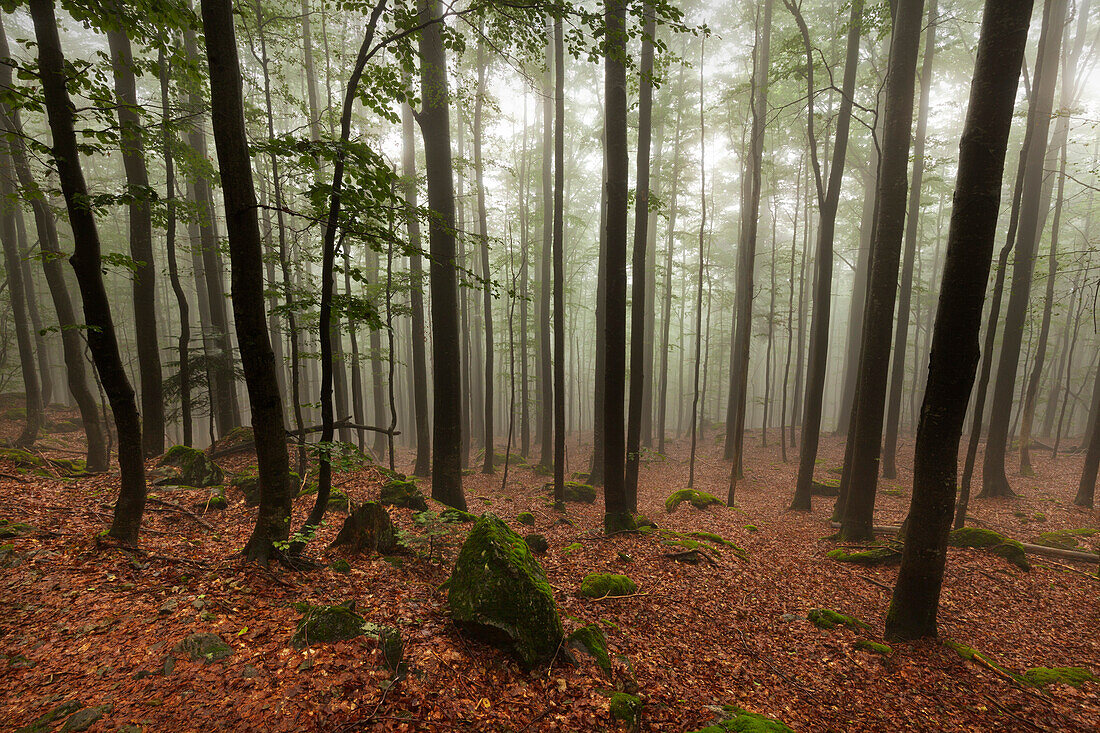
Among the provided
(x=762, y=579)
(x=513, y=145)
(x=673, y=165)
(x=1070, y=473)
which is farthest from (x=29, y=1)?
(x=1070, y=473)

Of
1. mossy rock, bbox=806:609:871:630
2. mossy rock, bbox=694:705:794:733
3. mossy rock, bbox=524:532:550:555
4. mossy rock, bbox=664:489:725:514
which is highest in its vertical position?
mossy rock, bbox=694:705:794:733

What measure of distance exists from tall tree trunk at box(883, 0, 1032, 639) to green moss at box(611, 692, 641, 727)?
397 cm

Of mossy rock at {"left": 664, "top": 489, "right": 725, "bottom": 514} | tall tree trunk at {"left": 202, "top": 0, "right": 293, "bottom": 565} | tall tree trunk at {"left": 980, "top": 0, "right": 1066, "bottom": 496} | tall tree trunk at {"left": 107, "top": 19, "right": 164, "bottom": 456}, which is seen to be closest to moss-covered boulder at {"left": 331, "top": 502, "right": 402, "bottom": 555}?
tall tree trunk at {"left": 202, "top": 0, "right": 293, "bottom": 565}

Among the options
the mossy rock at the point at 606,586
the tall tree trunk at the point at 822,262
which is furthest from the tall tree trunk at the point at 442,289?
the tall tree trunk at the point at 822,262

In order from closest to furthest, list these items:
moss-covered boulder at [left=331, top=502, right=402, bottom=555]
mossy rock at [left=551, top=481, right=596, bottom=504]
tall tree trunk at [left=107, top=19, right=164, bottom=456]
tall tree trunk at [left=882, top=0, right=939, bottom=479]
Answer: moss-covered boulder at [left=331, top=502, right=402, bottom=555]
tall tree trunk at [left=107, top=19, right=164, bottom=456]
mossy rock at [left=551, top=481, right=596, bottom=504]
tall tree trunk at [left=882, top=0, right=939, bottom=479]

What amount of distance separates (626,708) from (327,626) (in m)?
2.81

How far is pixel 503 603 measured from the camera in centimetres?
413

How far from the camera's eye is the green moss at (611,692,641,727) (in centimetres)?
348

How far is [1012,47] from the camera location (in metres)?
4.12

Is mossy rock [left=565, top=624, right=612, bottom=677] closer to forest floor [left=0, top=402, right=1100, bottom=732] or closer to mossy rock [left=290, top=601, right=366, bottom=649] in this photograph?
forest floor [left=0, top=402, right=1100, bottom=732]

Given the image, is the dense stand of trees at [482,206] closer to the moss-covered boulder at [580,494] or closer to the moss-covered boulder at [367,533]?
the moss-covered boulder at [580,494]

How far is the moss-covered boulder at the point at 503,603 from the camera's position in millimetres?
4020

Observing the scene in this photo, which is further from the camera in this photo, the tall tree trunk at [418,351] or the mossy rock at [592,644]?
the tall tree trunk at [418,351]

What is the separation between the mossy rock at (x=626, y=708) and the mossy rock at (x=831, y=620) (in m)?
3.50
